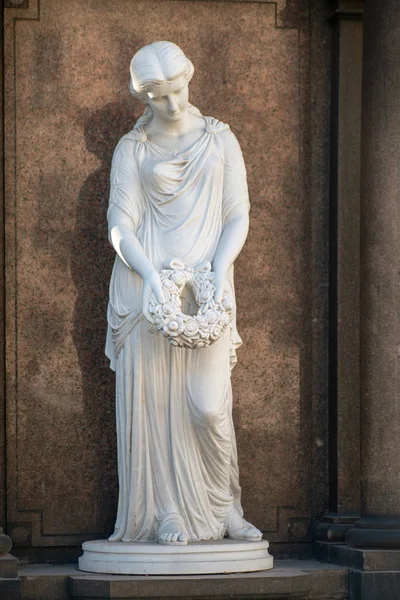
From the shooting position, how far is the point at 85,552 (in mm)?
9844

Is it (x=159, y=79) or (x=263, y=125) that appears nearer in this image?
(x=159, y=79)

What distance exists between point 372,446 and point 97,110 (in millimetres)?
2870

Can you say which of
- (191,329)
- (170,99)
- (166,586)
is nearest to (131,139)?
(170,99)

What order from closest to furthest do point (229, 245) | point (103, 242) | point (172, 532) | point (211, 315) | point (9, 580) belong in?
point (9, 580), point (211, 315), point (172, 532), point (229, 245), point (103, 242)

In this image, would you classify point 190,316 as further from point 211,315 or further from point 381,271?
point 381,271

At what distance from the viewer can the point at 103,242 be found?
1084 cm

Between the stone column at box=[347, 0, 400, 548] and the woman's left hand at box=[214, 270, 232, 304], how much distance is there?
3.69 ft

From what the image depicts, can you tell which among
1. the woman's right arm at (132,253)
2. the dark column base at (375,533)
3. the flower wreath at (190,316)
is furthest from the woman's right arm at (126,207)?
the dark column base at (375,533)

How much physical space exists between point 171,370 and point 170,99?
1641mm

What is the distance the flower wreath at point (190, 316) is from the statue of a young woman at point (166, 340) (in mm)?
66

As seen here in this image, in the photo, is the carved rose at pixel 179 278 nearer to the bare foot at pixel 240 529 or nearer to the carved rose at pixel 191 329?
the carved rose at pixel 191 329

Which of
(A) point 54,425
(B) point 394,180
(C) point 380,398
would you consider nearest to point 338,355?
(C) point 380,398

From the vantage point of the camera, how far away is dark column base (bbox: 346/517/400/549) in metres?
10.1

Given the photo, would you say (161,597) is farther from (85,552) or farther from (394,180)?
(394,180)
